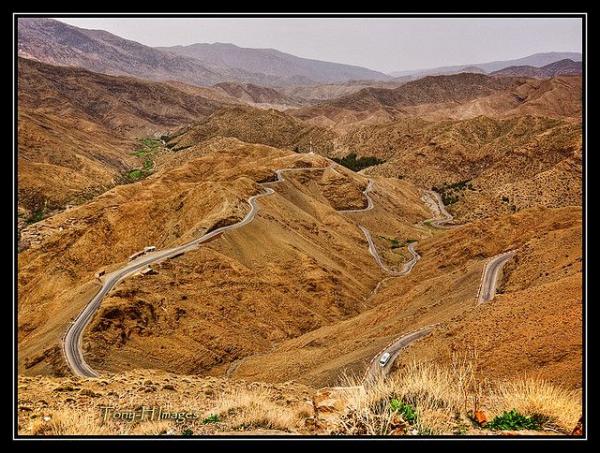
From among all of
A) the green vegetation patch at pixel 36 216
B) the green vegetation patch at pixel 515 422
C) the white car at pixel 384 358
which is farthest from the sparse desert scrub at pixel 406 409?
the green vegetation patch at pixel 36 216

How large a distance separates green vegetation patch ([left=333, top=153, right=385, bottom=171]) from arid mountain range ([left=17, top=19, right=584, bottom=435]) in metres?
6.59

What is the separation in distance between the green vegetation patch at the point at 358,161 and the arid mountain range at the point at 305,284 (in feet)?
21.6

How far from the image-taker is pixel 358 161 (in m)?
116

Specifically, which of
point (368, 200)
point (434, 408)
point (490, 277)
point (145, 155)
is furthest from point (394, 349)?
point (145, 155)

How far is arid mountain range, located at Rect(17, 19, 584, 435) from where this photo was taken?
24.0 feet

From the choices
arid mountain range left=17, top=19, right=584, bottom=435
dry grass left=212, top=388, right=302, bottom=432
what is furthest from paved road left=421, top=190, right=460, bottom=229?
dry grass left=212, top=388, right=302, bottom=432

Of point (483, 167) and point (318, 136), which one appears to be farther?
point (318, 136)

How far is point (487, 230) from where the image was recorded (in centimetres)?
4181

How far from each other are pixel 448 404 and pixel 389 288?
32942 millimetres

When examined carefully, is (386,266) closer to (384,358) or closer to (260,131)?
(384,358)

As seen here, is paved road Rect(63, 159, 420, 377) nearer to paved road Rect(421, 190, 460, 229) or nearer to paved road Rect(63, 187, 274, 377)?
paved road Rect(63, 187, 274, 377)

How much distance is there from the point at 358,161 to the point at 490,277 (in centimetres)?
8991
